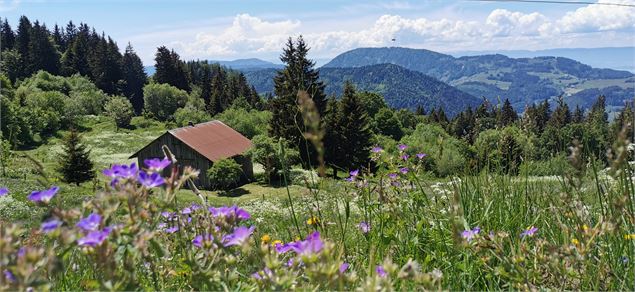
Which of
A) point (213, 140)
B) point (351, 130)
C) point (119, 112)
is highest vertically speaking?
point (119, 112)

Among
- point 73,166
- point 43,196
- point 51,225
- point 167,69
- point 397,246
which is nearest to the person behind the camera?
point 51,225

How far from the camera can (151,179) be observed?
1.33 m

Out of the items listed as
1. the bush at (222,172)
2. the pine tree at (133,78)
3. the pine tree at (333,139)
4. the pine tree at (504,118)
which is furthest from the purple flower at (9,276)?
the pine tree at (133,78)

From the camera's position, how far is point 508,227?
280cm

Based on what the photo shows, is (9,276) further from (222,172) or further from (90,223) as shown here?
(222,172)

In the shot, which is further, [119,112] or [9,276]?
[119,112]

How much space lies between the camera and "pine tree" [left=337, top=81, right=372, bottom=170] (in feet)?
131

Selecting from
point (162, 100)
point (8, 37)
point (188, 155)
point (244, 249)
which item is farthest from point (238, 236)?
point (8, 37)

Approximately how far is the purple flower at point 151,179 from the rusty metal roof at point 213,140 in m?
35.3

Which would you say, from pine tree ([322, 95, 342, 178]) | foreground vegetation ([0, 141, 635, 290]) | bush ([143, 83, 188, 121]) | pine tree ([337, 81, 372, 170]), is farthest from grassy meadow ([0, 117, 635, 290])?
bush ([143, 83, 188, 121])

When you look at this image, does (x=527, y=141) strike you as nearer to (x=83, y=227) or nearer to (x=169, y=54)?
(x=83, y=227)

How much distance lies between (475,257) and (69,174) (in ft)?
114

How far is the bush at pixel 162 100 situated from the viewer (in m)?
72.0

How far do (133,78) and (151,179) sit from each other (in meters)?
95.0
